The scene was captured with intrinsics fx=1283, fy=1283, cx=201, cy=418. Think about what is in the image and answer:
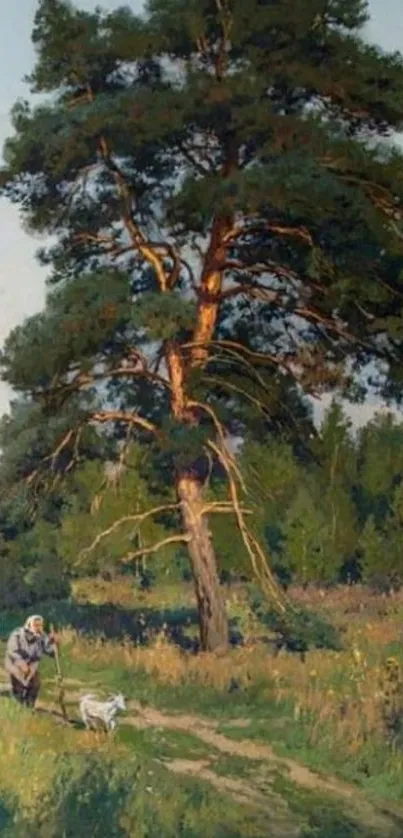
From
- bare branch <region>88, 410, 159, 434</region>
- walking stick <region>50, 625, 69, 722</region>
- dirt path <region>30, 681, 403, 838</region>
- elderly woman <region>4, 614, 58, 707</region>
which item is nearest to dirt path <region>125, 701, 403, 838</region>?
dirt path <region>30, 681, 403, 838</region>

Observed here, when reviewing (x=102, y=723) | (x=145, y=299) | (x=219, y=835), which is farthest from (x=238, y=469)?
(x=219, y=835)

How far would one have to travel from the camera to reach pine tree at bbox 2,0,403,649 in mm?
3715

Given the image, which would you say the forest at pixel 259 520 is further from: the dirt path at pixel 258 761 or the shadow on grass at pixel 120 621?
the dirt path at pixel 258 761

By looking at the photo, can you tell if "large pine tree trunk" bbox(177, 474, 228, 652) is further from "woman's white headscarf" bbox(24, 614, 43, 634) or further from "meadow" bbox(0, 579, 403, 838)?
"woman's white headscarf" bbox(24, 614, 43, 634)

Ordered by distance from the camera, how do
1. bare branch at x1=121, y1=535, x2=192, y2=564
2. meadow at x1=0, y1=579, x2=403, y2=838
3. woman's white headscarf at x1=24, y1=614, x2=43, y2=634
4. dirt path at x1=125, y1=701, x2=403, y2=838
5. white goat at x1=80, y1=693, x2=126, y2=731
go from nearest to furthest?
meadow at x1=0, y1=579, x2=403, y2=838, dirt path at x1=125, y1=701, x2=403, y2=838, white goat at x1=80, y1=693, x2=126, y2=731, woman's white headscarf at x1=24, y1=614, x2=43, y2=634, bare branch at x1=121, y1=535, x2=192, y2=564

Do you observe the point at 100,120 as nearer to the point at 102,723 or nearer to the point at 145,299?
the point at 145,299

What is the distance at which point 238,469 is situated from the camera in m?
3.72

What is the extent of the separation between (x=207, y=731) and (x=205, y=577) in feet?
1.51

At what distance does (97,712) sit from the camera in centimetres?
343

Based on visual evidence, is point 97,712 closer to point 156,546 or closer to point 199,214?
point 156,546

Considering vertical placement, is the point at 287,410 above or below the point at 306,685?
above

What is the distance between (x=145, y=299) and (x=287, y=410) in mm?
531

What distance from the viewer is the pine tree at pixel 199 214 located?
12.2 feet

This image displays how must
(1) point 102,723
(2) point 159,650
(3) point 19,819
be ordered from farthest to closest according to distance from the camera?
(2) point 159,650
(1) point 102,723
(3) point 19,819
